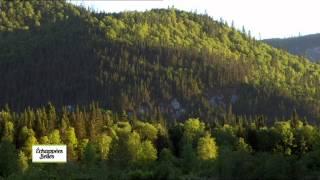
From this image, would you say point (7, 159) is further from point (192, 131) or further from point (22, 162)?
point (192, 131)

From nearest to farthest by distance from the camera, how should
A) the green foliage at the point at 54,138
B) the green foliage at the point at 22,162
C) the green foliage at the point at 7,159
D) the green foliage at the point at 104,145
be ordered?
1. the green foliage at the point at 7,159
2. the green foliage at the point at 22,162
3. the green foliage at the point at 54,138
4. the green foliage at the point at 104,145

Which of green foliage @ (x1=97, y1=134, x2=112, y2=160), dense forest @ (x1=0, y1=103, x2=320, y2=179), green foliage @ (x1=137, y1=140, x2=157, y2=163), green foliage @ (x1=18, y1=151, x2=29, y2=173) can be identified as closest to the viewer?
dense forest @ (x1=0, y1=103, x2=320, y2=179)

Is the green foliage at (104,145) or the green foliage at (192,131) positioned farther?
the green foliage at (192,131)

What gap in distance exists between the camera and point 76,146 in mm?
157000

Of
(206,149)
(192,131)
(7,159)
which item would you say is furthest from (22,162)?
(192,131)

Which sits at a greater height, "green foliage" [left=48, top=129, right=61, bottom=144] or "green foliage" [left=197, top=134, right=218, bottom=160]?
"green foliage" [left=48, top=129, right=61, bottom=144]

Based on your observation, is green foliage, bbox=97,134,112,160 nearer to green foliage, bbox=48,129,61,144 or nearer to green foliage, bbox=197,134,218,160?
green foliage, bbox=48,129,61,144

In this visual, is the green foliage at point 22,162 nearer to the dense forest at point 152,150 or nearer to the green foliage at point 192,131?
the dense forest at point 152,150

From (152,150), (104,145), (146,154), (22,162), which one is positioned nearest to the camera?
(22,162)

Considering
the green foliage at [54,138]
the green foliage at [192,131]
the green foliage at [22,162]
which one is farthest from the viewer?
the green foliage at [192,131]

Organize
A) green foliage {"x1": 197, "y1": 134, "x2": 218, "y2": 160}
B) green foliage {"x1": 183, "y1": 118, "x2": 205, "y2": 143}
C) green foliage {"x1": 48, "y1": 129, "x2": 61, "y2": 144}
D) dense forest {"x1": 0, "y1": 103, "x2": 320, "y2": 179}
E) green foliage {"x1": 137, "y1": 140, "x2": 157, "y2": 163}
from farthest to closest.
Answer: green foliage {"x1": 183, "y1": 118, "x2": 205, "y2": 143} < green foliage {"x1": 197, "y1": 134, "x2": 218, "y2": 160} < green foliage {"x1": 48, "y1": 129, "x2": 61, "y2": 144} < green foliage {"x1": 137, "y1": 140, "x2": 157, "y2": 163} < dense forest {"x1": 0, "y1": 103, "x2": 320, "y2": 179}

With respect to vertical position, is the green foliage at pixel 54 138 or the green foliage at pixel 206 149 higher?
the green foliage at pixel 54 138

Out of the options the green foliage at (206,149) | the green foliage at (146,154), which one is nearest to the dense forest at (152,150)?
the green foliage at (206,149)

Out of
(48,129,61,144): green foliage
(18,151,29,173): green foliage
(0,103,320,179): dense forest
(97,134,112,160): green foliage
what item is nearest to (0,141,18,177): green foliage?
(0,103,320,179): dense forest
